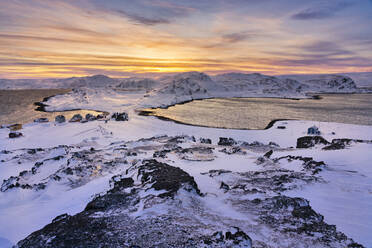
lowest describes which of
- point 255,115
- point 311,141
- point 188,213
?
point 255,115

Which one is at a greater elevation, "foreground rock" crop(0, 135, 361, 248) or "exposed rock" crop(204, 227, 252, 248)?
"exposed rock" crop(204, 227, 252, 248)

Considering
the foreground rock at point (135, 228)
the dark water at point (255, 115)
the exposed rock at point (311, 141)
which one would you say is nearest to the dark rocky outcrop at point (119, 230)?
the foreground rock at point (135, 228)

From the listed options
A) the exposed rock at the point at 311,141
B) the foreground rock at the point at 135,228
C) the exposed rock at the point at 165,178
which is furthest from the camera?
the exposed rock at the point at 311,141

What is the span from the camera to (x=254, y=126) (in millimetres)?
46375

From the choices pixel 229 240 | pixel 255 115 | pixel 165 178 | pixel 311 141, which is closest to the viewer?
pixel 229 240

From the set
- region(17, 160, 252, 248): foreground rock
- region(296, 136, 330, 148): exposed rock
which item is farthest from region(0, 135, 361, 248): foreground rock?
region(296, 136, 330, 148): exposed rock

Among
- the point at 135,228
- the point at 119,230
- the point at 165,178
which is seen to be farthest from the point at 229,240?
the point at 165,178

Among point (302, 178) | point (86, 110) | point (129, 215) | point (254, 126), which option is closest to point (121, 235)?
point (129, 215)

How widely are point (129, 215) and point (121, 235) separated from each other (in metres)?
1.12

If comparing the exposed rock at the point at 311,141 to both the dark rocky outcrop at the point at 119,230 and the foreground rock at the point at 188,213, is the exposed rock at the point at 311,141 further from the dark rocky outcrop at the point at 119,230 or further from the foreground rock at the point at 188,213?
the dark rocky outcrop at the point at 119,230

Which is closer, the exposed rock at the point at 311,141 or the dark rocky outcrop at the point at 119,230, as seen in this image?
the dark rocky outcrop at the point at 119,230

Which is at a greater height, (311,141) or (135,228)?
(135,228)

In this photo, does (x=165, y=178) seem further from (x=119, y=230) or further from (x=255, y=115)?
(x=255, y=115)

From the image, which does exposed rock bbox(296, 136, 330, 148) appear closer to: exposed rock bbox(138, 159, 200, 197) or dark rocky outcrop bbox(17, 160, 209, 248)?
exposed rock bbox(138, 159, 200, 197)
